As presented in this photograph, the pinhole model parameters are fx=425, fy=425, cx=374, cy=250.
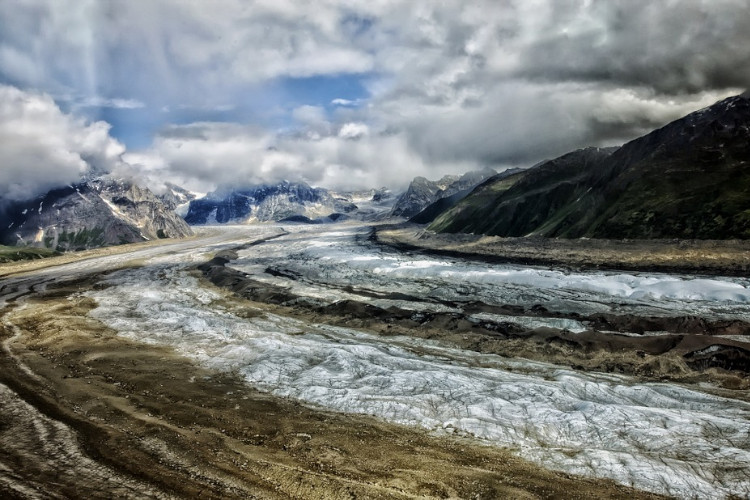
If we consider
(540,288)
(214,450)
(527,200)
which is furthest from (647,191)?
(214,450)

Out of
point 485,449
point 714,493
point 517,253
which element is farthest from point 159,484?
point 517,253

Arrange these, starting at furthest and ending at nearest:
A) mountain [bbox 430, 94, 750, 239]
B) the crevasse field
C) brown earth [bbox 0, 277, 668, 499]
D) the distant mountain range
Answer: the distant mountain range, mountain [bbox 430, 94, 750, 239], the crevasse field, brown earth [bbox 0, 277, 668, 499]

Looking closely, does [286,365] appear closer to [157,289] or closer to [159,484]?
[159,484]

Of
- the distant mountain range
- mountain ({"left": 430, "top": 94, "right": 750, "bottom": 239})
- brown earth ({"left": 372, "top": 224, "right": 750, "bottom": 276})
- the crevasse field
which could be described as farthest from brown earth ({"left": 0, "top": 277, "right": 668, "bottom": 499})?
the distant mountain range

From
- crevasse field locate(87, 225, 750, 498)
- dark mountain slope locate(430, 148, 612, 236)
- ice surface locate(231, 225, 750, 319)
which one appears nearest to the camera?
crevasse field locate(87, 225, 750, 498)

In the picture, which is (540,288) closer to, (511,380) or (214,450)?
(511,380)

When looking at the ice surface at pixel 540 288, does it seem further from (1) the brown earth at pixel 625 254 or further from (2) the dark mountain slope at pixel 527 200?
(2) the dark mountain slope at pixel 527 200

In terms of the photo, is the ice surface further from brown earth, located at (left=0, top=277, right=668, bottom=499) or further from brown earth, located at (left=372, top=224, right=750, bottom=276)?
brown earth, located at (left=0, top=277, right=668, bottom=499)
